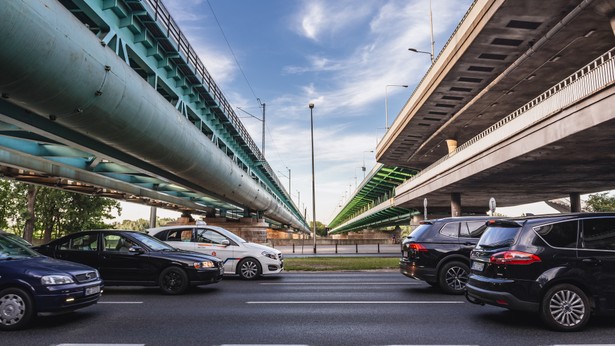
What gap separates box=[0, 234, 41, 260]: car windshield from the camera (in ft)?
23.3

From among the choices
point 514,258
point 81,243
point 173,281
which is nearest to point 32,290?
point 173,281

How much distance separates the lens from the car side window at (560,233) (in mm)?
6469

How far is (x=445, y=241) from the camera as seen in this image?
405 inches

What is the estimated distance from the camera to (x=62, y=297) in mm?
6723

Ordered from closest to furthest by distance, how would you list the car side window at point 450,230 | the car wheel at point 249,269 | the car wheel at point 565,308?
the car wheel at point 565,308, the car side window at point 450,230, the car wheel at point 249,269

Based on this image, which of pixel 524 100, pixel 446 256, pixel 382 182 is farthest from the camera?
pixel 382 182

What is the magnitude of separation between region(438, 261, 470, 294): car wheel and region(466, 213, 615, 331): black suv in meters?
3.58

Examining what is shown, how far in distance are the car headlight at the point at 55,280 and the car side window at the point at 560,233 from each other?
6858 millimetres

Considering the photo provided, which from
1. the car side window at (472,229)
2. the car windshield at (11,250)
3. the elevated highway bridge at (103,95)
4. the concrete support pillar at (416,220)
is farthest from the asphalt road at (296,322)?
the concrete support pillar at (416,220)

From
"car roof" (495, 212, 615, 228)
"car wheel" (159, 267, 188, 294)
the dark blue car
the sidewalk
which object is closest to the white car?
"car wheel" (159, 267, 188, 294)

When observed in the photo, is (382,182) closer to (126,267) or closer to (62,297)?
(126,267)

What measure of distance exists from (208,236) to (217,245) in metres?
0.39

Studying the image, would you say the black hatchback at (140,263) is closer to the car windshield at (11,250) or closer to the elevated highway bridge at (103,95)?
the car windshield at (11,250)

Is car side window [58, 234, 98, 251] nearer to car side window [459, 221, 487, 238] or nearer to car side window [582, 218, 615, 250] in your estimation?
car side window [459, 221, 487, 238]
